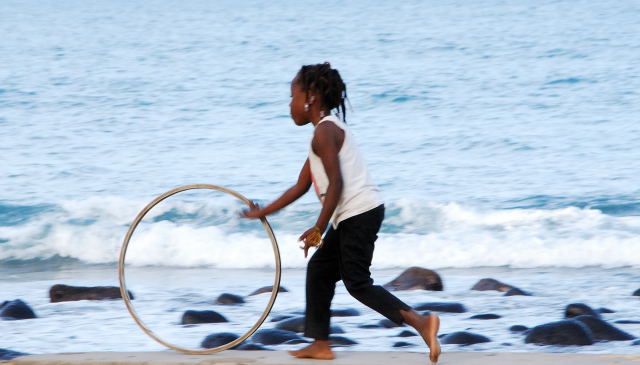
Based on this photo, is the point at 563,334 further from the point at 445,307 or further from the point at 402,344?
the point at 445,307

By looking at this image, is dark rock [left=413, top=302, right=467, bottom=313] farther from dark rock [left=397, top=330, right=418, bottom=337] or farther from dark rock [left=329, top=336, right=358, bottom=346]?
dark rock [left=329, top=336, right=358, bottom=346]

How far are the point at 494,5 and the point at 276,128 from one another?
1429cm

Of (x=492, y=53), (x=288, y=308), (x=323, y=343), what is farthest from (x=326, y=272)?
(x=492, y=53)

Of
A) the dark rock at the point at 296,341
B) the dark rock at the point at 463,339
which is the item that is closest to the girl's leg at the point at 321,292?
the dark rock at the point at 296,341

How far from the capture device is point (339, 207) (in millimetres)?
3896

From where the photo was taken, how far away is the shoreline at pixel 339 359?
3893mm

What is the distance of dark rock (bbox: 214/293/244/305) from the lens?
6.79 meters

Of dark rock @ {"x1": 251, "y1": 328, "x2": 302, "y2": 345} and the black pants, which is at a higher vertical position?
the black pants

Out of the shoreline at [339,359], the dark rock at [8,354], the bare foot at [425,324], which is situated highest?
the bare foot at [425,324]

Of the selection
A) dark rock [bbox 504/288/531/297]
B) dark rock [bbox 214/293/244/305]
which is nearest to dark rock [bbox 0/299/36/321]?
dark rock [bbox 214/293/244/305]

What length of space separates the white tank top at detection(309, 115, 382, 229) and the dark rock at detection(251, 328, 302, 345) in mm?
1713

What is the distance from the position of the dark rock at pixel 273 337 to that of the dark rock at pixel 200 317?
59 cm

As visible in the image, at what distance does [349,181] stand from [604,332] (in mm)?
2367

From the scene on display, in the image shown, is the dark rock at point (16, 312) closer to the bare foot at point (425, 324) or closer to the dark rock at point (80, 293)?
the dark rock at point (80, 293)
